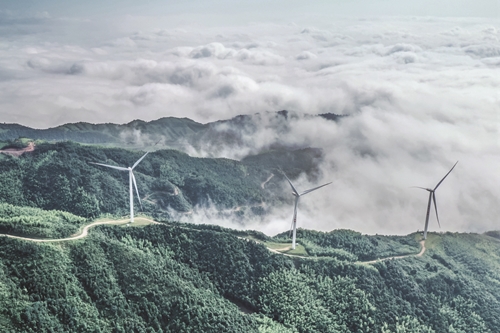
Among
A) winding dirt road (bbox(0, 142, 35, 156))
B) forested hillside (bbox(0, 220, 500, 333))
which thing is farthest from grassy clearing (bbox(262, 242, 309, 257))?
winding dirt road (bbox(0, 142, 35, 156))

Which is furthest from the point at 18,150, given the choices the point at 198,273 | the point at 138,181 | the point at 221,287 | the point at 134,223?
the point at 221,287

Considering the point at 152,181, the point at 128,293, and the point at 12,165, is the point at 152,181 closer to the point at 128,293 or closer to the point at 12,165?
the point at 12,165

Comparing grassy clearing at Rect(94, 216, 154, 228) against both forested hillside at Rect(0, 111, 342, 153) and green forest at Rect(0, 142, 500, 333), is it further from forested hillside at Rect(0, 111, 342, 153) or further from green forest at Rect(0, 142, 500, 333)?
forested hillside at Rect(0, 111, 342, 153)

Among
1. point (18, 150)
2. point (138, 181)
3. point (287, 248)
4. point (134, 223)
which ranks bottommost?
point (287, 248)

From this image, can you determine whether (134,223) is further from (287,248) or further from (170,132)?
(170,132)

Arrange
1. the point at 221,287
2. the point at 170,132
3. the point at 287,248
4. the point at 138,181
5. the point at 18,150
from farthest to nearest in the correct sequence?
the point at 170,132 < the point at 138,181 < the point at 18,150 < the point at 287,248 < the point at 221,287

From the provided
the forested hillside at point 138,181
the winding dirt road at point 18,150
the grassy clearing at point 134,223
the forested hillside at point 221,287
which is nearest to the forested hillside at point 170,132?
the forested hillside at point 138,181
